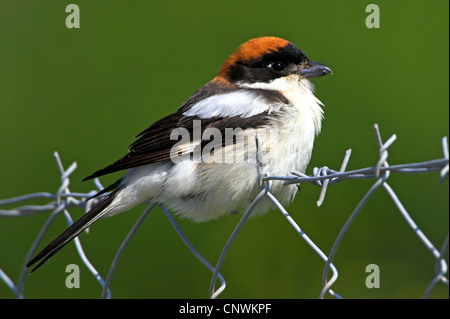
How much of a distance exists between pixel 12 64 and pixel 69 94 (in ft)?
1.90

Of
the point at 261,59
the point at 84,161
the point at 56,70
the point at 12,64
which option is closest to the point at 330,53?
the point at 261,59

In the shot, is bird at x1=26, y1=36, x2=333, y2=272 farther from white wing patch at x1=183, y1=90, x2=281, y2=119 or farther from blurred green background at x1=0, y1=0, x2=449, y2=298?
blurred green background at x1=0, y1=0, x2=449, y2=298

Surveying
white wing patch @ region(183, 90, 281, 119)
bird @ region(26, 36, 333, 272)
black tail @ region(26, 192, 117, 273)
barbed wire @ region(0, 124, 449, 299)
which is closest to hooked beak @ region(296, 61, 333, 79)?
bird @ region(26, 36, 333, 272)

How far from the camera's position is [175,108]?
354cm

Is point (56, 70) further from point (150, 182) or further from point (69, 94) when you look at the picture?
point (150, 182)

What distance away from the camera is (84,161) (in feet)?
10.8

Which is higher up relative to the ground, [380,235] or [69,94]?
[69,94]

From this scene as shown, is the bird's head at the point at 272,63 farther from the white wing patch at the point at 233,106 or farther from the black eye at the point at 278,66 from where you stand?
the white wing patch at the point at 233,106

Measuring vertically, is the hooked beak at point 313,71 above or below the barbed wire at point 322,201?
above

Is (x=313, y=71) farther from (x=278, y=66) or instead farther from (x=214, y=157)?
(x=214, y=157)

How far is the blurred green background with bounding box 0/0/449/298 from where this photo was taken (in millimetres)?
3029

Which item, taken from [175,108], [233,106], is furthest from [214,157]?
[175,108]

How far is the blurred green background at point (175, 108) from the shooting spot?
3.03m

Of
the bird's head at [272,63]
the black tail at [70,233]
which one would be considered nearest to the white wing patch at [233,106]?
the bird's head at [272,63]
